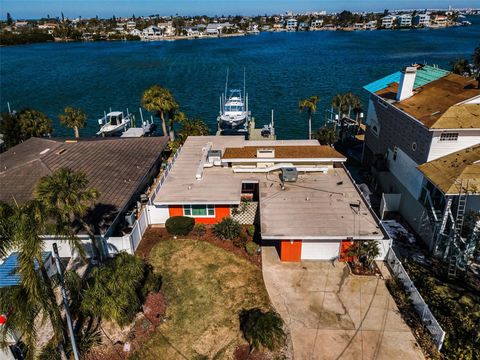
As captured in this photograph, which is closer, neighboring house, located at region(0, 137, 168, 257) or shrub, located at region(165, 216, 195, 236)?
neighboring house, located at region(0, 137, 168, 257)

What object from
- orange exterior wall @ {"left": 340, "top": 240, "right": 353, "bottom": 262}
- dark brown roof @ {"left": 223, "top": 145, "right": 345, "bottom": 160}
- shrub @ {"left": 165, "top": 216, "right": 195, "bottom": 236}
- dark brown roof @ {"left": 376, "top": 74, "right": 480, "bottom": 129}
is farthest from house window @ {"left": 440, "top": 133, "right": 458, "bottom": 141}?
shrub @ {"left": 165, "top": 216, "right": 195, "bottom": 236}

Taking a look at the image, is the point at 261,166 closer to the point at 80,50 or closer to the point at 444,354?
the point at 444,354

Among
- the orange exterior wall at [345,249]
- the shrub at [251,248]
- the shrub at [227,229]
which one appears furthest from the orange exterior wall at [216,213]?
the orange exterior wall at [345,249]

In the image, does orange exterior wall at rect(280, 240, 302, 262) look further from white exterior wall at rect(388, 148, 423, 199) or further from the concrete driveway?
white exterior wall at rect(388, 148, 423, 199)

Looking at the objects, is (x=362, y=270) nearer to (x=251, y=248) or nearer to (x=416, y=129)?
(x=251, y=248)

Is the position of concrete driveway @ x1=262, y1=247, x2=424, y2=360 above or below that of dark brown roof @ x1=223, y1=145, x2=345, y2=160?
below

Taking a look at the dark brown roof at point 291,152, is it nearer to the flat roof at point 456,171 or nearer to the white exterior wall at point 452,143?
the white exterior wall at point 452,143

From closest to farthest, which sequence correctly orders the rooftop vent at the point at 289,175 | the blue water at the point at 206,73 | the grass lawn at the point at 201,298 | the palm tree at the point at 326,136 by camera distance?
1. the grass lawn at the point at 201,298
2. the rooftop vent at the point at 289,175
3. the palm tree at the point at 326,136
4. the blue water at the point at 206,73
